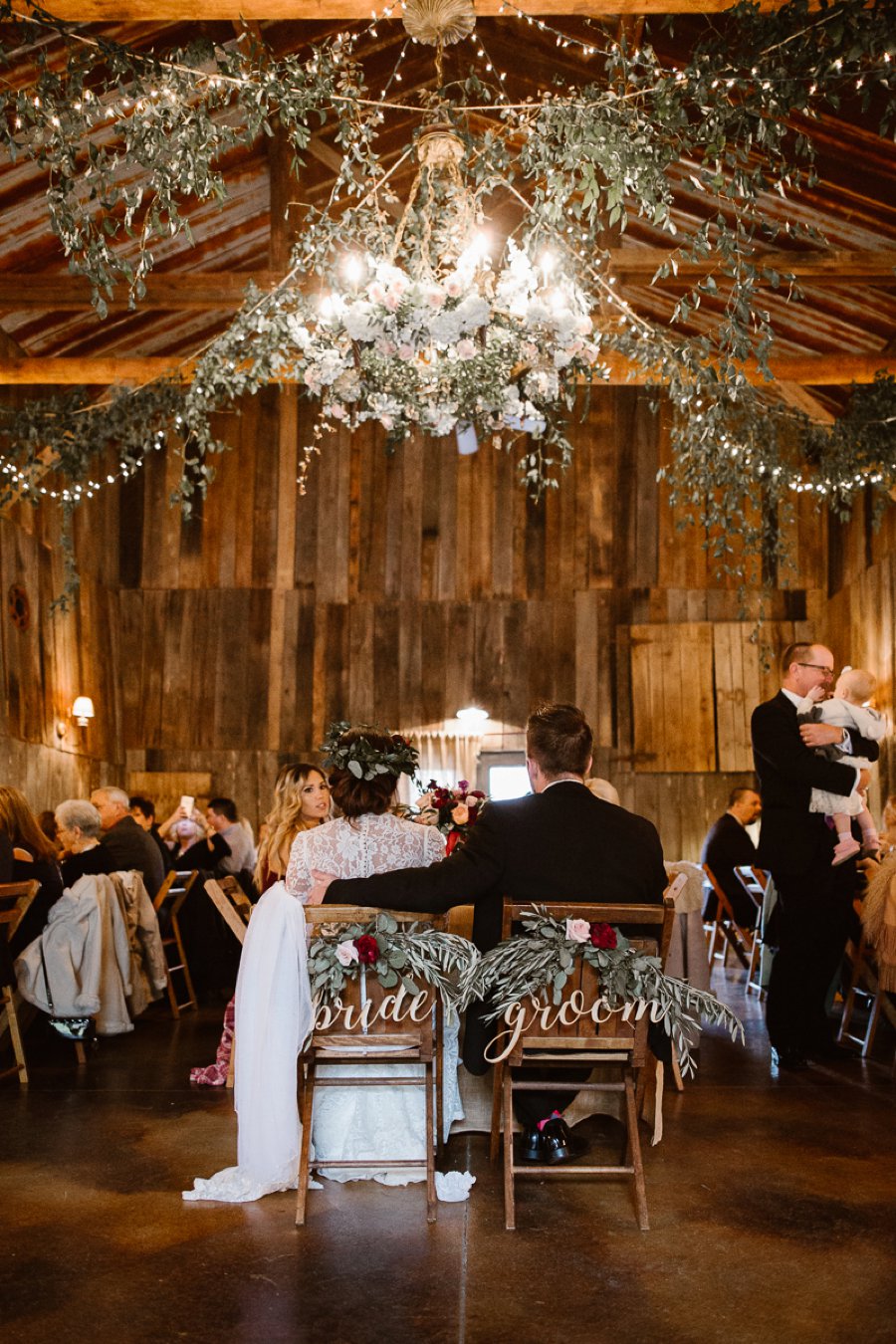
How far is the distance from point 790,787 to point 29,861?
360cm

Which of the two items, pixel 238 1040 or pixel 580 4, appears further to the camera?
pixel 580 4

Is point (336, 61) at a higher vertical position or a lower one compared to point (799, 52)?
higher

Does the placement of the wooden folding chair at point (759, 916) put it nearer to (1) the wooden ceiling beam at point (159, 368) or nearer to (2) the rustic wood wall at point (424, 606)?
(1) the wooden ceiling beam at point (159, 368)

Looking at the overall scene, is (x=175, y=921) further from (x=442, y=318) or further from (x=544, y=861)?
(x=544, y=861)

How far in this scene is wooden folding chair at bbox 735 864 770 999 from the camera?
7804 mm

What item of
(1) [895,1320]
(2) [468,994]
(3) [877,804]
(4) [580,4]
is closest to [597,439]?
(3) [877,804]

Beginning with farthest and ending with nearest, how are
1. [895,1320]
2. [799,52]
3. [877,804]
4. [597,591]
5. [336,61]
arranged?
[597,591]
[877,804]
[336,61]
[799,52]
[895,1320]

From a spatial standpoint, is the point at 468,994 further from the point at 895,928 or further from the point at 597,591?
the point at 597,591

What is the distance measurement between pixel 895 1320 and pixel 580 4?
15.4 ft

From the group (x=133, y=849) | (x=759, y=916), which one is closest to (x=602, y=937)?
(x=133, y=849)

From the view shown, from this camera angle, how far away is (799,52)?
3.79 metres

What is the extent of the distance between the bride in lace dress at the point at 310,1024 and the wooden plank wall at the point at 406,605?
360 inches

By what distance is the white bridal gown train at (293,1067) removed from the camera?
359 cm

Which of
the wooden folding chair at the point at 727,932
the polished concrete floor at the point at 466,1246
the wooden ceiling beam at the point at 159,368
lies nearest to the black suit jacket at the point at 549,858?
the polished concrete floor at the point at 466,1246
